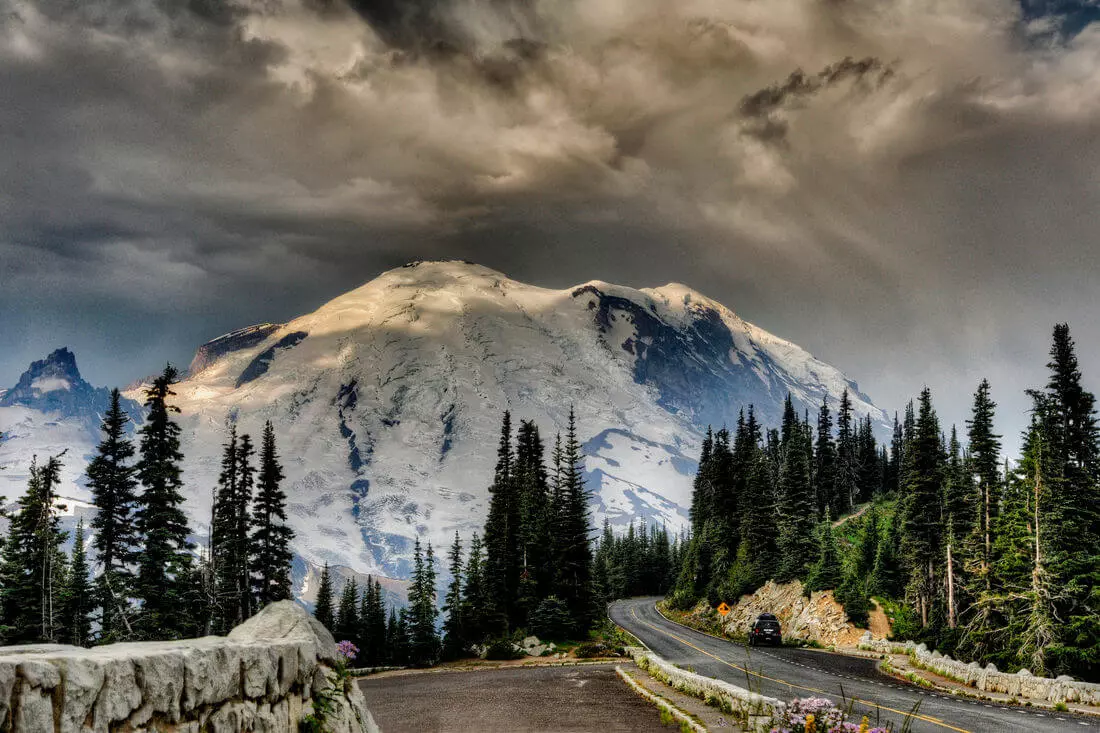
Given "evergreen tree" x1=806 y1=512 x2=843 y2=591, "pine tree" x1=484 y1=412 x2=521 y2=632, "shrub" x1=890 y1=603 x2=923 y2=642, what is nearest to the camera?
"shrub" x1=890 y1=603 x2=923 y2=642

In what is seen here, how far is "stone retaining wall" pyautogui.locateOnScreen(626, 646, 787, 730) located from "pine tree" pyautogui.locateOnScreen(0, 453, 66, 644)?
83.2ft

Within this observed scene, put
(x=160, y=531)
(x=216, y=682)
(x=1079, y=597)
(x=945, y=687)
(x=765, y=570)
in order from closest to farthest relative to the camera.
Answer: (x=216, y=682) → (x=945, y=687) → (x=1079, y=597) → (x=160, y=531) → (x=765, y=570)

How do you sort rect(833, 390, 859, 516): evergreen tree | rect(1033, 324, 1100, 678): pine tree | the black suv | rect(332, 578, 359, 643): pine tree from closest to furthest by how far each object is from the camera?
rect(1033, 324, 1100, 678): pine tree
the black suv
rect(332, 578, 359, 643): pine tree
rect(833, 390, 859, 516): evergreen tree

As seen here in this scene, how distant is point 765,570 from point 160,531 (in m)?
55.9

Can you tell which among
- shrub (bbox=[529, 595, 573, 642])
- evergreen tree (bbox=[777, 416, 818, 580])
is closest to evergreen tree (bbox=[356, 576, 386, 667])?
shrub (bbox=[529, 595, 573, 642])

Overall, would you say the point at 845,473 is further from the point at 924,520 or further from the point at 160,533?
the point at 160,533

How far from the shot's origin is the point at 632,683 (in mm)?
29375

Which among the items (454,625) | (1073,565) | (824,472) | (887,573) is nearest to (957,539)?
(887,573)

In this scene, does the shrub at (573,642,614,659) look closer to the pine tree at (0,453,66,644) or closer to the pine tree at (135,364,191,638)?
the pine tree at (135,364,191,638)

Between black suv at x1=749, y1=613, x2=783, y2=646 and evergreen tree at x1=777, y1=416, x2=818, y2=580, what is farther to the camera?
evergreen tree at x1=777, y1=416, x2=818, y2=580

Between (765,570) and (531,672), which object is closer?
(531,672)

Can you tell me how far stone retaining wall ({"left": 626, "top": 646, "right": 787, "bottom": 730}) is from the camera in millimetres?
14336

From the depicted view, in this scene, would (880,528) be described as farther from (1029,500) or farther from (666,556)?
(666,556)

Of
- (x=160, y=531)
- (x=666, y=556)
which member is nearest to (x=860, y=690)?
(x=160, y=531)
